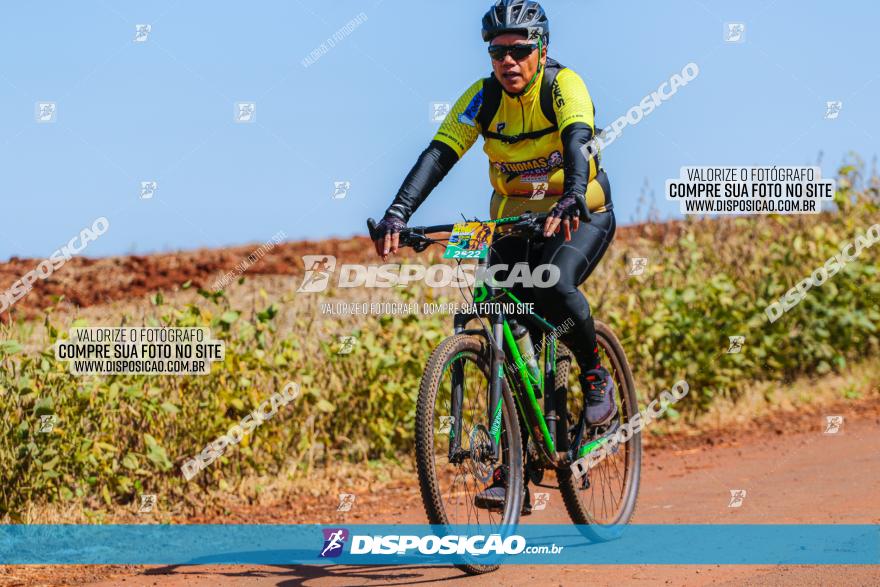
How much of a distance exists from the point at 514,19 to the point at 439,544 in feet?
8.73

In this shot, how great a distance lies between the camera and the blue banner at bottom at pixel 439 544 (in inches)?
227

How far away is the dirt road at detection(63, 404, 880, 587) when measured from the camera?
5633 mm

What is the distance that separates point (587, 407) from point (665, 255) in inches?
223

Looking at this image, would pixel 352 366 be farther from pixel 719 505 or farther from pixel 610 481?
pixel 719 505

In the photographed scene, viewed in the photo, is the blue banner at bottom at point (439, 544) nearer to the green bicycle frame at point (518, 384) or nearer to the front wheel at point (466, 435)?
the front wheel at point (466, 435)

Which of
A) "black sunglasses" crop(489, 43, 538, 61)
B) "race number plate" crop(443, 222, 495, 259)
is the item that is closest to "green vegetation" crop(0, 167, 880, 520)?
"race number plate" crop(443, 222, 495, 259)

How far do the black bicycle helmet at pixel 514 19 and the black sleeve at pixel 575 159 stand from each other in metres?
0.56

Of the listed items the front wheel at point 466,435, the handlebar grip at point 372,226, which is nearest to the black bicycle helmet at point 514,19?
the handlebar grip at point 372,226

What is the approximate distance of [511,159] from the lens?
20.7 feet

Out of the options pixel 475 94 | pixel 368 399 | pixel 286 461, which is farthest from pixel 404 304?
pixel 475 94

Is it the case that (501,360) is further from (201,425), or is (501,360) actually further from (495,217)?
(201,425)

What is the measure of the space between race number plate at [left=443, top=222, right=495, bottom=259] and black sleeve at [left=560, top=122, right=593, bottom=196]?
461 mm

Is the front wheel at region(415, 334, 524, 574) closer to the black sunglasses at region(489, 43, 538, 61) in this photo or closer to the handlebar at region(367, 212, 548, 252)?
the handlebar at region(367, 212, 548, 252)

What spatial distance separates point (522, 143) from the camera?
247 inches
